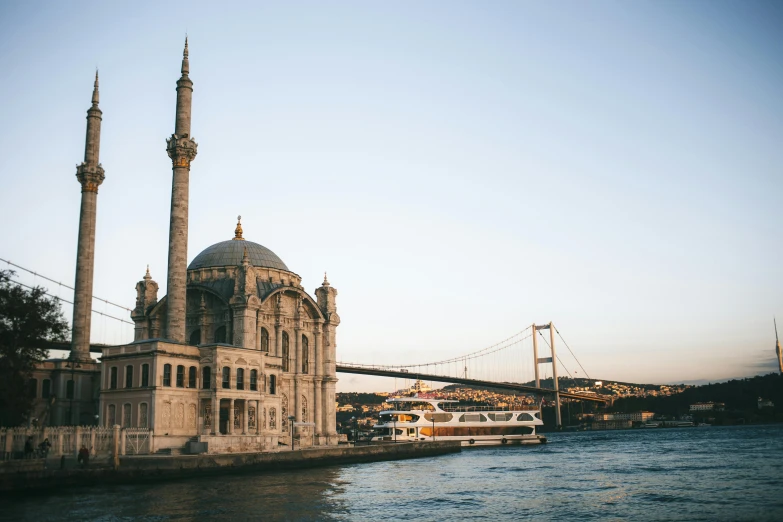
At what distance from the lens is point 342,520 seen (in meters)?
21.9

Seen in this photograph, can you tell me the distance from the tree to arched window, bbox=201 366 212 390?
776cm

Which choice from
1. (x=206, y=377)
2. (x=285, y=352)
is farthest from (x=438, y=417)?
(x=206, y=377)

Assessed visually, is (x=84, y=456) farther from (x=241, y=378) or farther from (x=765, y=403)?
(x=765, y=403)

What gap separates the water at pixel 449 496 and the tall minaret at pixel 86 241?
16129 mm

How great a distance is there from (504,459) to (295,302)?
17.7 metres

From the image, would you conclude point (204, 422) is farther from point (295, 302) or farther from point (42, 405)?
point (295, 302)

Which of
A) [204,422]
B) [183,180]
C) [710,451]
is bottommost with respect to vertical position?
[710,451]

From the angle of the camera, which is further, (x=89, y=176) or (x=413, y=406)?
(x=413, y=406)

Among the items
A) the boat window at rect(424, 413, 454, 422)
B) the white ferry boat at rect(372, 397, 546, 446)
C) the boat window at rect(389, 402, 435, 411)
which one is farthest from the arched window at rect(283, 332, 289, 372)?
the boat window at rect(389, 402, 435, 411)

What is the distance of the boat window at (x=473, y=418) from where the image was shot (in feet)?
210

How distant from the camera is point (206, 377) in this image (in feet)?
127

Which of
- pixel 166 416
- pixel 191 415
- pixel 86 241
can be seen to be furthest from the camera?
pixel 86 241

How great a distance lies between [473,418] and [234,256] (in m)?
26.9

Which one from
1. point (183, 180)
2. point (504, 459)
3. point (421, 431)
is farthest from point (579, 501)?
point (421, 431)
